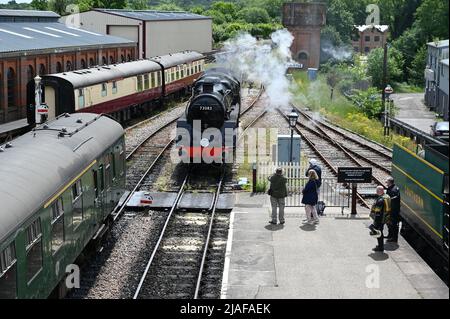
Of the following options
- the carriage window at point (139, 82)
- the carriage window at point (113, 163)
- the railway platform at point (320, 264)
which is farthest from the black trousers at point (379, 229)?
the carriage window at point (139, 82)

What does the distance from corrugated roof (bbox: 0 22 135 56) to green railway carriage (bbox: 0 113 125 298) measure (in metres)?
16.3

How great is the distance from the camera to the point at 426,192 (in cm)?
1235

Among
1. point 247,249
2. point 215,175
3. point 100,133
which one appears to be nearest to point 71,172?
point 100,133

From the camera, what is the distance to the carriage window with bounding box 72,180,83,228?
37.7 ft

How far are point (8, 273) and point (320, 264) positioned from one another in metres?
6.53

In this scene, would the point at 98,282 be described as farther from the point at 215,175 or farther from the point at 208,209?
the point at 215,175

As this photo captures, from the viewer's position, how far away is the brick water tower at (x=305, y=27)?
69438mm

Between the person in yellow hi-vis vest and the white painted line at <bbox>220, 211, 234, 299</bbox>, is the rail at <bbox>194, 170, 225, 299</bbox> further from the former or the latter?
the person in yellow hi-vis vest

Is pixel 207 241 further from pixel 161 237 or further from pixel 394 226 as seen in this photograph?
pixel 394 226

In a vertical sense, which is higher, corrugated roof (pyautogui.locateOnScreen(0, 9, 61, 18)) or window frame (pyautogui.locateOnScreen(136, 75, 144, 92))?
corrugated roof (pyautogui.locateOnScreen(0, 9, 61, 18))

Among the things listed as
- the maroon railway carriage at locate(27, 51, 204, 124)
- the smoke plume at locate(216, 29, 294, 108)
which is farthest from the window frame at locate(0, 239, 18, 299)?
the smoke plume at locate(216, 29, 294, 108)

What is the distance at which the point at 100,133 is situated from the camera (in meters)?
14.6

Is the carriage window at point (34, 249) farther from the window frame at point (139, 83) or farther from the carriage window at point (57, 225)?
the window frame at point (139, 83)

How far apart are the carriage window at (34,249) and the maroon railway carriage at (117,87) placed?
62.5ft
